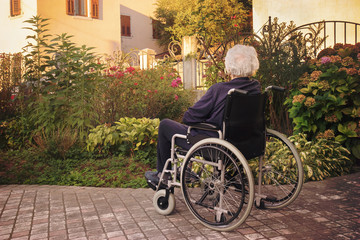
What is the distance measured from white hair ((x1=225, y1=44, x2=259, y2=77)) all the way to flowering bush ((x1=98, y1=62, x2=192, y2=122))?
342 centimetres

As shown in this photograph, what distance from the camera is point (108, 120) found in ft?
20.7

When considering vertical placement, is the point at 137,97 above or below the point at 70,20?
below

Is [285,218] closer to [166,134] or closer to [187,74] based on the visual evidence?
[166,134]

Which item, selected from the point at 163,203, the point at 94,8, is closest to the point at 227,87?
the point at 163,203

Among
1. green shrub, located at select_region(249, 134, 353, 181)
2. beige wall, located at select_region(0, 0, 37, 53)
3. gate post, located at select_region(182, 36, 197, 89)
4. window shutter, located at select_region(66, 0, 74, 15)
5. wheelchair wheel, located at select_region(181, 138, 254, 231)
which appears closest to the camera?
wheelchair wheel, located at select_region(181, 138, 254, 231)

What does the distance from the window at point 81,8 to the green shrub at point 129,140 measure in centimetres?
1277

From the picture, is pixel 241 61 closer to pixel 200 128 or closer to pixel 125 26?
pixel 200 128

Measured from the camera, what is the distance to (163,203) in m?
3.43

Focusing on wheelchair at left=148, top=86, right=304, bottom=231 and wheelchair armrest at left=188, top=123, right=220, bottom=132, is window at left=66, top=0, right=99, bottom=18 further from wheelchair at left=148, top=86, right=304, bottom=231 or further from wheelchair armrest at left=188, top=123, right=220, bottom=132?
wheelchair armrest at left=188, top=123, right=220, bottom=132

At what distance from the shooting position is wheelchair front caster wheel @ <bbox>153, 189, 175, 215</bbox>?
11.1 ft

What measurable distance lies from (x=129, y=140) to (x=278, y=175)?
2141 millimetres

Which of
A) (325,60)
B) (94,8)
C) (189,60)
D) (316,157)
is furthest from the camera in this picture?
(94,8)

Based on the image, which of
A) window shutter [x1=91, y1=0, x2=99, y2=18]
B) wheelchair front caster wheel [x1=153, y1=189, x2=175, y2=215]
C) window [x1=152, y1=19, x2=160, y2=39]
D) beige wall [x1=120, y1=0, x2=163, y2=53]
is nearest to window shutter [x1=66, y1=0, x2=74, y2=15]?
window shutter [x1=91, y1=0, x2=99, y2=18]

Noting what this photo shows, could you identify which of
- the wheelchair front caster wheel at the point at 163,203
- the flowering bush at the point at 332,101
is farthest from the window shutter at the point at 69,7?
the wheelchair front caster wheel at the point at 163,203
